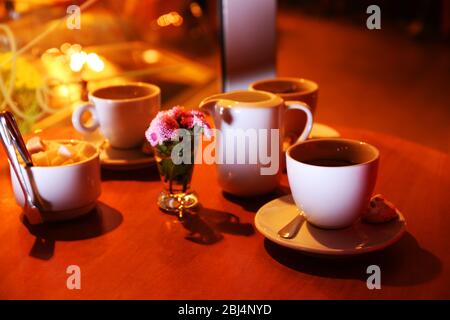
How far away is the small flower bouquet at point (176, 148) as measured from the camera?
0.80 meters

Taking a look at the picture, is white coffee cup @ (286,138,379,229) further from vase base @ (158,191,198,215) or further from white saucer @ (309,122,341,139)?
white saucer @ (309,122,341,139)

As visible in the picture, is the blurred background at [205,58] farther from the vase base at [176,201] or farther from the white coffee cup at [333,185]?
the white coffee cup at [333,185]

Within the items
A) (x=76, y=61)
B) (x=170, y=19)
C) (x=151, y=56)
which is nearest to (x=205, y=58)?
(x=170, y=19)

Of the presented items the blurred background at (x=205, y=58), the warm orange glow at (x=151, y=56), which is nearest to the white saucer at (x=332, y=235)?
the blurred background at (x=205, y=58)

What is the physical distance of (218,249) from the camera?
2.42 feet

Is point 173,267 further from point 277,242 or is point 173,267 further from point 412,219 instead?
point 412,219

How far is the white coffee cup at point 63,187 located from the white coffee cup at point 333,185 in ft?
0.94

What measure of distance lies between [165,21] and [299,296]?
3.06 meters

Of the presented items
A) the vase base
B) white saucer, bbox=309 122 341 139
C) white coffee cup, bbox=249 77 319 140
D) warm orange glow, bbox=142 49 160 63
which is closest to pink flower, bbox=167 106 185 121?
the vase base

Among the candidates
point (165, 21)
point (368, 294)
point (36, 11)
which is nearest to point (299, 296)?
point (368, 294)

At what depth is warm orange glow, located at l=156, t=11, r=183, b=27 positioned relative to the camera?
346 centimetres

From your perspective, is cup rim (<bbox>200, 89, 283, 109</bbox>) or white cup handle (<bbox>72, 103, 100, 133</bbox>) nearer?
cup rim (<bbox>200, 89, 283, 109</bbox>)

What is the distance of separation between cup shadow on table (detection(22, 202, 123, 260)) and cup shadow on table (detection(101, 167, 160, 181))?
0.12 metres

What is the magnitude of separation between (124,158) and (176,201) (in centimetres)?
19
